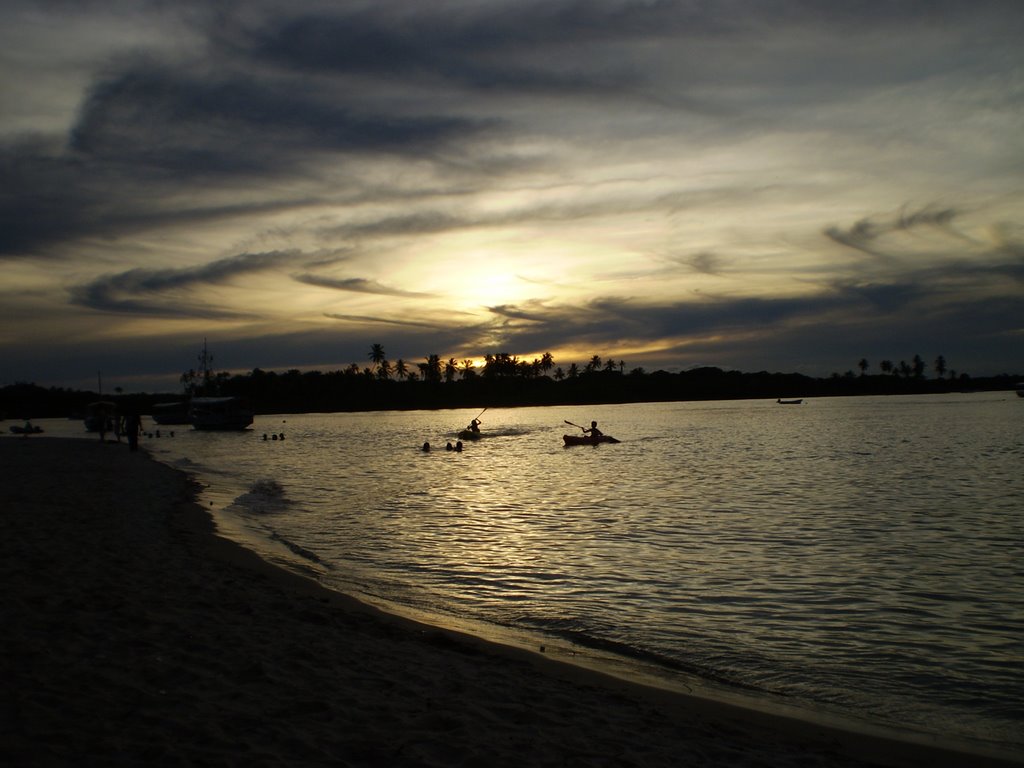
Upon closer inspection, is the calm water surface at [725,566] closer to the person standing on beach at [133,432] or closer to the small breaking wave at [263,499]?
the small breaking wave at [263,499]

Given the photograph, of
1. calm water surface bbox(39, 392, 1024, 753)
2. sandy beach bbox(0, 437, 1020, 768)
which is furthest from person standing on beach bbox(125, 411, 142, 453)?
sandy beach bbox(0, 437, 1020, 768)

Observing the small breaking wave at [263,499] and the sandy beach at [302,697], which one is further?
the small breaking wave at [263,499]

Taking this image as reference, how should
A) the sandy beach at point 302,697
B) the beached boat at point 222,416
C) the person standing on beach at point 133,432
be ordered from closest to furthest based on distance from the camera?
the sandy beach at point 302,697, the person standing on beach at point 133,432, the beached boat at point 222,416

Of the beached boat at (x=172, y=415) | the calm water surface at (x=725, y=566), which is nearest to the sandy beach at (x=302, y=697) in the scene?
the calm water surface at (x=725, y=566)

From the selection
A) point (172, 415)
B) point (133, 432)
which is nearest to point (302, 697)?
point (133, 432)

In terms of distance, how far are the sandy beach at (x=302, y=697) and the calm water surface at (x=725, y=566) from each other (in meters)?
1.39

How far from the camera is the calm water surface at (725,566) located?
9602 mm

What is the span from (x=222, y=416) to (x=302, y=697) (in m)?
97.5

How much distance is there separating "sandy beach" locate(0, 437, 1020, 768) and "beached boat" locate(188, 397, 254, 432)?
8967 centimetres

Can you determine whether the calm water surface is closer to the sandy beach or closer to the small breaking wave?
the small breaking wave

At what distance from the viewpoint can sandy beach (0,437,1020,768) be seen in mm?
5848

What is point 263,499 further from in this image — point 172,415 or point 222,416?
point 172,415

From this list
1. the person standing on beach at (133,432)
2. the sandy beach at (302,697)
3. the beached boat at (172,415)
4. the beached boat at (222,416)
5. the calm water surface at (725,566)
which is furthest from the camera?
the beached boat at (172,415)

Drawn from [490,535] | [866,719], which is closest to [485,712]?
[866,719]
